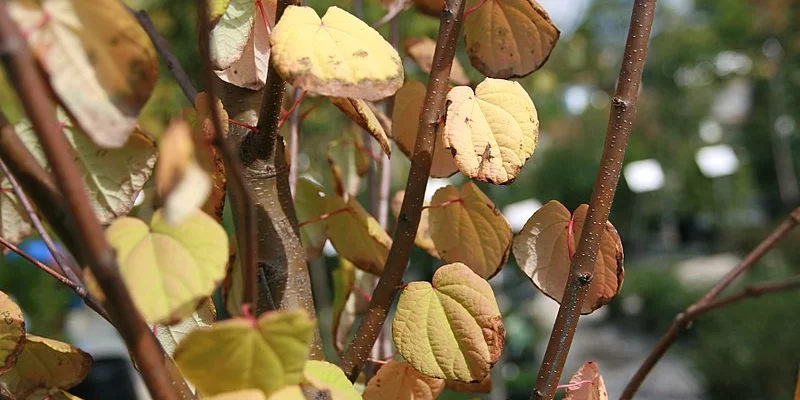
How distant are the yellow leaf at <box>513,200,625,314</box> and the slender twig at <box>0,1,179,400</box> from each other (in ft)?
0.58

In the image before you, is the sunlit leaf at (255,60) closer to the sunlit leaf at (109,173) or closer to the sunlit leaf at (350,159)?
the sunlit leaf at (109,173)

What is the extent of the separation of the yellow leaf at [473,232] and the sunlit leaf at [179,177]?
194 millimetres

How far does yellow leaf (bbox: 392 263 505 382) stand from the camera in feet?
0.91

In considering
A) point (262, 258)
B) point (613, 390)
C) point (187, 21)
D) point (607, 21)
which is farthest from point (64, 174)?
point (607, 21)

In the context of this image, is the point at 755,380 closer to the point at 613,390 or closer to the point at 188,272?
the point at 613,390

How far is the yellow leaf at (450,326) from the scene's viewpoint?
0.91ft

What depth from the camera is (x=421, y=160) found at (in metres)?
0.29

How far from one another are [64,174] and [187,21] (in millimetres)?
2663

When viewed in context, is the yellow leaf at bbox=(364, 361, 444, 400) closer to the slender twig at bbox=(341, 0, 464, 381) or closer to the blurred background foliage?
the slender twig at bbox=(341, 0, 464, 381)

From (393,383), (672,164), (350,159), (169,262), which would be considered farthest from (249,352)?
(672,164)

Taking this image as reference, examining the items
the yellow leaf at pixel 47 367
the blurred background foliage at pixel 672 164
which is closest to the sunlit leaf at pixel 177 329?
the yellow leaf at pixel 47 367

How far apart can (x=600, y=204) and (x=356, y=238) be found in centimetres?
14

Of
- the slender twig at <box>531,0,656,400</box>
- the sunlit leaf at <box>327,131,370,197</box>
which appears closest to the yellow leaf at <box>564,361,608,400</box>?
the slender twig at <box>531,0,656,400</box>

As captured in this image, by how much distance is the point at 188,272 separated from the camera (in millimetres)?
184
